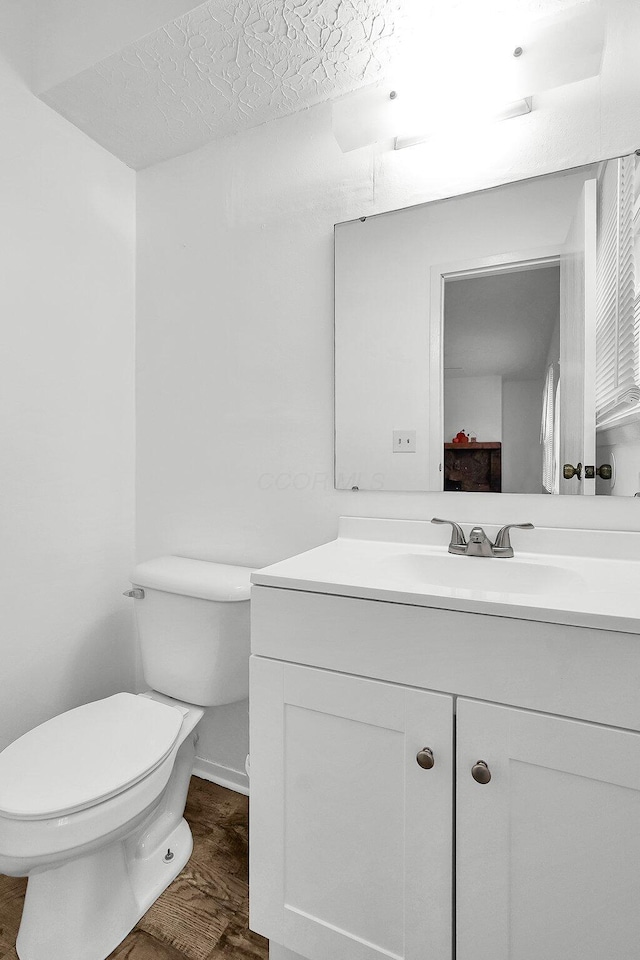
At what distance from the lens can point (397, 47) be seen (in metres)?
1.26

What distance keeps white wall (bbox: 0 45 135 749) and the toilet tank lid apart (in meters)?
0.28

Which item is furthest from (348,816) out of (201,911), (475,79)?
(475,79)

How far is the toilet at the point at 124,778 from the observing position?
974 millimetres

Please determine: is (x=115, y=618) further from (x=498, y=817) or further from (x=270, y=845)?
(x=498, y=817)

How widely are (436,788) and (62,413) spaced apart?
1414mm

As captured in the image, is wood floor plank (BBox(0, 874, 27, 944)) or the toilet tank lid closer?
wood floor plank (BBox(0, 874, 27, 944))

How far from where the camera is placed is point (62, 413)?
1541 mm

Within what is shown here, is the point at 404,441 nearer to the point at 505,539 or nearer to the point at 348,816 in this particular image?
the point at 505,539

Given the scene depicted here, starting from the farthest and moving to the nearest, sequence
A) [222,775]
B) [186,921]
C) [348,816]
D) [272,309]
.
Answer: [222,775]
[272,309]
[186,921]
[348,816]

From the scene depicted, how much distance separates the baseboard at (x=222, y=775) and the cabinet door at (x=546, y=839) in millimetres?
916

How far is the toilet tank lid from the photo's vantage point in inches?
53.2

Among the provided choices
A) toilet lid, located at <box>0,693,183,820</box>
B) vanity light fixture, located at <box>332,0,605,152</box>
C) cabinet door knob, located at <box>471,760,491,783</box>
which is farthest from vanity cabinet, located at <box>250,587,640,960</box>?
vanity light fixture, located at <box>332,0,605,152</box>

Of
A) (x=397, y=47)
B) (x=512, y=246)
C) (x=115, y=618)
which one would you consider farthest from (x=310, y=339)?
(x=115, y=618)

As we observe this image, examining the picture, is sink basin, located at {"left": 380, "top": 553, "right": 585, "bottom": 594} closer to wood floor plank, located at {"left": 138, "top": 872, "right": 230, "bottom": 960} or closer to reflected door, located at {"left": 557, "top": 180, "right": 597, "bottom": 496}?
reflected door, located at {"left": 557, "top": 180, "right": 597, "bottom": 496}
